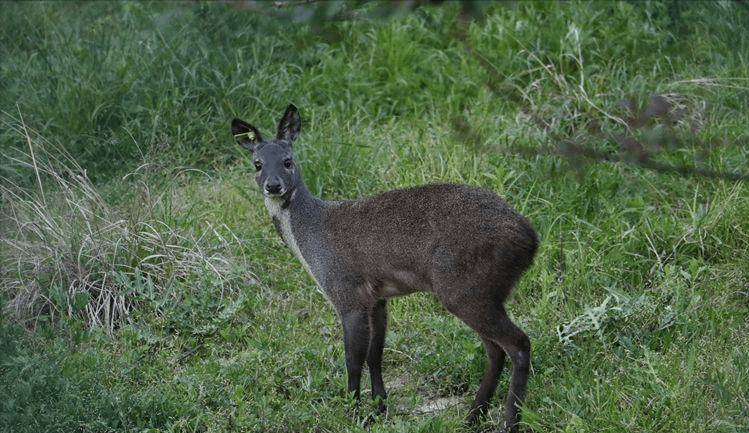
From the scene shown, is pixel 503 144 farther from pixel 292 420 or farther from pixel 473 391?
pixel 292 420

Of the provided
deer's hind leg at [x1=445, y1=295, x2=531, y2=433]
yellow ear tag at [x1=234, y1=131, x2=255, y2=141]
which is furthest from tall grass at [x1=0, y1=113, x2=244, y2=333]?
deer's hind leg at [x1=445, y1=295, x2=531, y2=433]

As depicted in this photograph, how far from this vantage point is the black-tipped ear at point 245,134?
6185mm

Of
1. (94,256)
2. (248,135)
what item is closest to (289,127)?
(248,135)

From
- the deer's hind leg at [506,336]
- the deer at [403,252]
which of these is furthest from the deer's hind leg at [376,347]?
the deer's hind leg at [506,336]

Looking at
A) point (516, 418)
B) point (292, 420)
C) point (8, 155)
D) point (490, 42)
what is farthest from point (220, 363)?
point (490, 42)

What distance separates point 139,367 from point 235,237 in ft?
4.22

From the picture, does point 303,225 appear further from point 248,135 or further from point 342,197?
point 342,197

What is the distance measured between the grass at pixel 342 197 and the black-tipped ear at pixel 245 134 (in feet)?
3.08

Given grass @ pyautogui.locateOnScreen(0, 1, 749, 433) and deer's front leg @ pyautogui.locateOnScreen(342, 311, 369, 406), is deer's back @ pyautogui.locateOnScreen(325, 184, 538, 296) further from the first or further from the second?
grass @ pyautogui.locateOnScreen(0, 1, 749, 433)

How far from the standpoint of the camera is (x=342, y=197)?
7.64m

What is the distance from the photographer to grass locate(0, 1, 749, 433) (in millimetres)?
5438

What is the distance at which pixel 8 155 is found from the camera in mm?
8367

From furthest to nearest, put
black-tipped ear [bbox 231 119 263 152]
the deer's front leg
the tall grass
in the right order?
the tall grass
black-tipped ear [bbox 231 119 263 152]
the deer's front leg

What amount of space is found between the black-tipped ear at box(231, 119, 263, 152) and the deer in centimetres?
1
